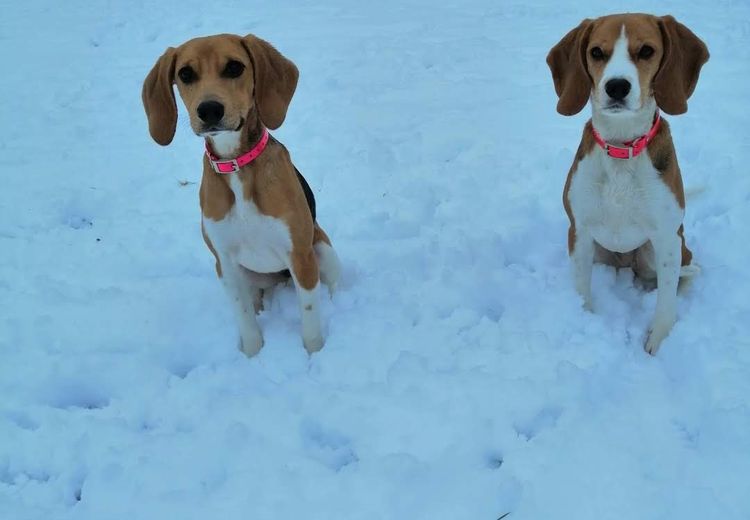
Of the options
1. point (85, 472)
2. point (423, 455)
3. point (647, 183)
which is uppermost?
point (647, 183)

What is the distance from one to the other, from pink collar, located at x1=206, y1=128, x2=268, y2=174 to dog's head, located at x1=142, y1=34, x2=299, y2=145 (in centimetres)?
15

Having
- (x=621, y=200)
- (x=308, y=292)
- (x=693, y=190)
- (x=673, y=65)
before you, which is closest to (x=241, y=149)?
(x=308, y=292)

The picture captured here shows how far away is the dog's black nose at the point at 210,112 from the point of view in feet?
9.46

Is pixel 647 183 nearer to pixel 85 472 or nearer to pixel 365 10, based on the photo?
pixel 85 472

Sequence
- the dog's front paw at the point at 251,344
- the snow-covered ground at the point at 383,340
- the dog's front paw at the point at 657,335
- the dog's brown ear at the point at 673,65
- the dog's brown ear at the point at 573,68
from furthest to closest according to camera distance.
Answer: the dog's front paw at the point at 251,344 → the dog's front paw at the point at 657,335 → the dog's brown ear at the point at 573,68 → the dog's brown ear at the point at 673,65 → the snow-covered ground at the point at 383,340

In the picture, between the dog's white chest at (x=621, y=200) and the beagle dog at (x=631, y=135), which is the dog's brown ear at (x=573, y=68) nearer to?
the beagle dog at (x=631, y=135)

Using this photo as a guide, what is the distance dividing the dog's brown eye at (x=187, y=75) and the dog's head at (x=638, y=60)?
6.23 ft

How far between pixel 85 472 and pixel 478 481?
5.82 ft

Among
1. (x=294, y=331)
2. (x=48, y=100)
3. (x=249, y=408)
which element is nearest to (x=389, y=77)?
(x=48, y=100)

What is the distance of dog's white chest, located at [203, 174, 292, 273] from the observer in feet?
10.7

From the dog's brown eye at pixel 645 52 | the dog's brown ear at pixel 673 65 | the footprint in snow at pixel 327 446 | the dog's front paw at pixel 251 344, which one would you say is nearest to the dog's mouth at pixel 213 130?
the dog's front paw at pixel 251 344

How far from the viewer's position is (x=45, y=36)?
28.4 ft

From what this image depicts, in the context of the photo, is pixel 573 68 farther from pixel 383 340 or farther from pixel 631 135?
pixel 383 340

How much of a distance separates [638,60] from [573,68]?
15.8 inches
